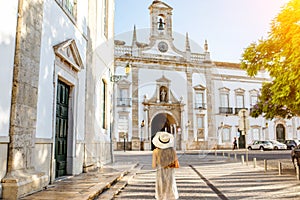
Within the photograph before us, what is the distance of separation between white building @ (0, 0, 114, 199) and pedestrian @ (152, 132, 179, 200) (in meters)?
2.40

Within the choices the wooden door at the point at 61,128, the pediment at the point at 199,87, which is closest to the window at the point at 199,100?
the pediment at the point at 199,87

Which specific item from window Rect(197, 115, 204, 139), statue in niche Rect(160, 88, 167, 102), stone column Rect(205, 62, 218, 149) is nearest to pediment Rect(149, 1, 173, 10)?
stone column Rect(205, 62, 218, 149)

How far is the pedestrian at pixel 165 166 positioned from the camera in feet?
18.3

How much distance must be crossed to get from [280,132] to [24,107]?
37.8 m

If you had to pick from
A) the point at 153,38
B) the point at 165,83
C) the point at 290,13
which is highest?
the point at 153,38

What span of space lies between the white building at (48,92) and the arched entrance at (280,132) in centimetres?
3152

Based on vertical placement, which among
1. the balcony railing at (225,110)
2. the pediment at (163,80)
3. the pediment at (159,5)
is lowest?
the balcony railing at (225,110)

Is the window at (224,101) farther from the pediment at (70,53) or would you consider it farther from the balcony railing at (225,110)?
the pediment at (70,53)

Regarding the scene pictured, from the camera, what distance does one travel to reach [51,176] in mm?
6980

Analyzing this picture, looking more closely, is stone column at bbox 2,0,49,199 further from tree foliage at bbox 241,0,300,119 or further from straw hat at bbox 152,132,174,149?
tree foliage at bbox 241,0,300,119

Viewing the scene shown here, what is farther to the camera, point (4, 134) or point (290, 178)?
point (290, 178)

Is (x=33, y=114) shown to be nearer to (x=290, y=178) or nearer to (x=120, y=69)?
(x=290, y=178)

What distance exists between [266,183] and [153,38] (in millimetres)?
26636

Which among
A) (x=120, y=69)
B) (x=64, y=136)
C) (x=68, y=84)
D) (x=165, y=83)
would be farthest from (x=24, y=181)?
(x=165, y=83)
